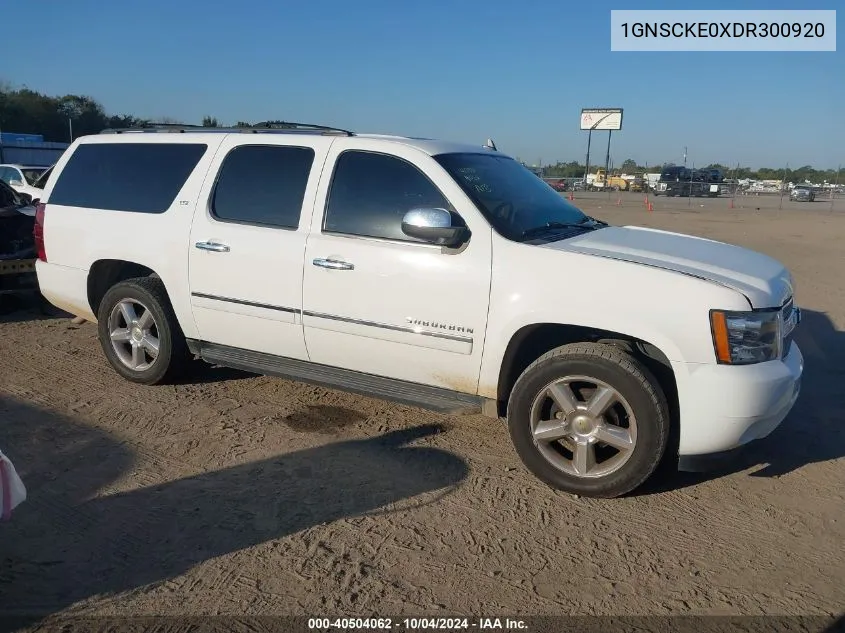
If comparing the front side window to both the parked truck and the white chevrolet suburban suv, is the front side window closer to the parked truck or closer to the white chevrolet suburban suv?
the white chevrolet suburban suv

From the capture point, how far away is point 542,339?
4.02m

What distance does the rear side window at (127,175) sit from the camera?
502 cm

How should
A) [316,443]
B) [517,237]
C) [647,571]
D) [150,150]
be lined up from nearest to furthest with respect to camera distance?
[647,571] < [517,237] < [316,443] < [150,150]

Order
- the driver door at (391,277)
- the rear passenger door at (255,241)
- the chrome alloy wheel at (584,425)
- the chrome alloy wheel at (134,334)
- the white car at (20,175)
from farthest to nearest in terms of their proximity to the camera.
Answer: the white car at (20,175) → the chrome alloy wheel at (134,334) → the rear passenger door at (255,241) → the driver door at (391,277) → the chrome alloy wheel at (584,425)

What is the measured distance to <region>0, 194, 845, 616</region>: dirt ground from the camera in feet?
9.39

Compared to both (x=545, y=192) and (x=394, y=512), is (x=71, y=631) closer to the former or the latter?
(x=394, y=512)

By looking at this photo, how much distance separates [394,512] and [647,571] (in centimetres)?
123

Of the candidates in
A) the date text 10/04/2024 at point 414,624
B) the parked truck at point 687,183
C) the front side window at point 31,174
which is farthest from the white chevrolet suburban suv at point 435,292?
the parked truck at point 687,183

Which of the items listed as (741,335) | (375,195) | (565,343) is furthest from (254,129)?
(741,335)

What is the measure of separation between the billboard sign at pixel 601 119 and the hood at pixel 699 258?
70.2m

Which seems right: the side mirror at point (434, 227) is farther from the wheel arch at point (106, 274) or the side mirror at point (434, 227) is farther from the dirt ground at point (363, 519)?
the wheel arch at point (106, 274)

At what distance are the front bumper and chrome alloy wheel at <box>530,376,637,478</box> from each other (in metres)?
0.28

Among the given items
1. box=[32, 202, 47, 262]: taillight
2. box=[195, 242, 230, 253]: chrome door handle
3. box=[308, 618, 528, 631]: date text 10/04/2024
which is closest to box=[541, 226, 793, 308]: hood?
box=[308, 618, 528, 631]: date text 10/04/2024

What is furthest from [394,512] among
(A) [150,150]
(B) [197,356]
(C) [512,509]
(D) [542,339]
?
(A) [150,150]
